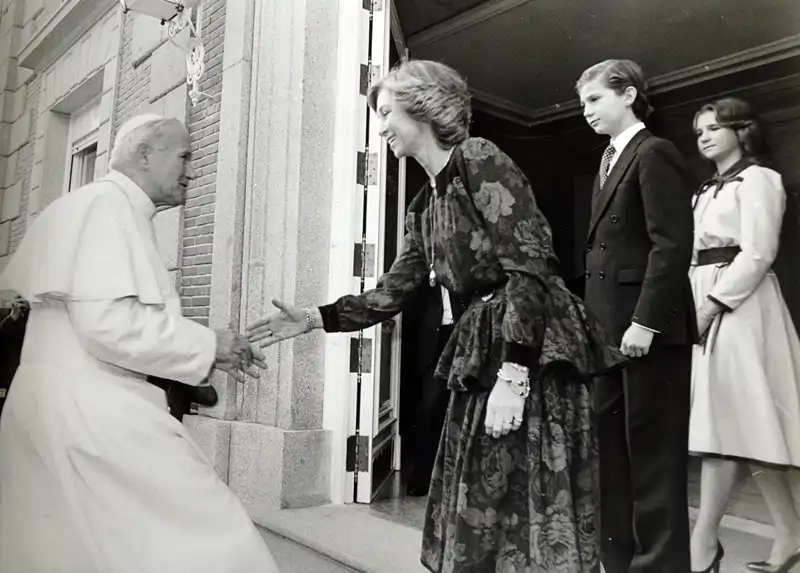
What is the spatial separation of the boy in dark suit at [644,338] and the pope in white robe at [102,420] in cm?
90

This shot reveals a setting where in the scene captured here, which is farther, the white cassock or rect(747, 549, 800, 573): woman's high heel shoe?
rect(747, 549, 800, 573): woman's high heel shoe

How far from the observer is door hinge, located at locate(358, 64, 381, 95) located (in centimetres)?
270

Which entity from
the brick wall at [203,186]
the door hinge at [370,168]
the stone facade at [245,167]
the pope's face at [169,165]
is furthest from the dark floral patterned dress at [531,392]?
the door hinge at [370,168]

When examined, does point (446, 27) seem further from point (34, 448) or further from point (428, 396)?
point (34, 448)

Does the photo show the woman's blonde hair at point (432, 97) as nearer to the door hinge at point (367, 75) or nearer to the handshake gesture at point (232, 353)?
the handshake gesture at point (232, 353)

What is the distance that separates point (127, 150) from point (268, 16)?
3.95 feet

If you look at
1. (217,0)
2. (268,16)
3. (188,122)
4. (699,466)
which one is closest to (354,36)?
(268,16)

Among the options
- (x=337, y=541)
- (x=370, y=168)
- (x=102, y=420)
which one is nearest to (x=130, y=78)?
(x=102, y=420)

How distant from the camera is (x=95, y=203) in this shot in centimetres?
135

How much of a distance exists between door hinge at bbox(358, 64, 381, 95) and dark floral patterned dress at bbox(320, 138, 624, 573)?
4.36ft

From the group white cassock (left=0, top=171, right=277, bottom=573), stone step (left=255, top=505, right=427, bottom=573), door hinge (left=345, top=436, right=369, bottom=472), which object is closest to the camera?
white cassock (left=0, top=171, right=277, bottom=573)

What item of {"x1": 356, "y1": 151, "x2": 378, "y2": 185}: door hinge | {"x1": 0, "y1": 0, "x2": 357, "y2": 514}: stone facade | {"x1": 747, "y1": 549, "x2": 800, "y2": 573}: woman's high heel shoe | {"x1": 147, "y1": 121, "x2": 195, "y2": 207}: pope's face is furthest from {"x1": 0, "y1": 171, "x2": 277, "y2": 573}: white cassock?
{"x1": 356, "y1": 151, "x2": 378, "y2": 185}: door hinge

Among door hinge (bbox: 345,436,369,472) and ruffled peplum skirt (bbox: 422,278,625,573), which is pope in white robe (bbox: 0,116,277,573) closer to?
ruffled peplum skirt (bbox: 422,278,625,573)

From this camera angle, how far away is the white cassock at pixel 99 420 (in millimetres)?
1252
